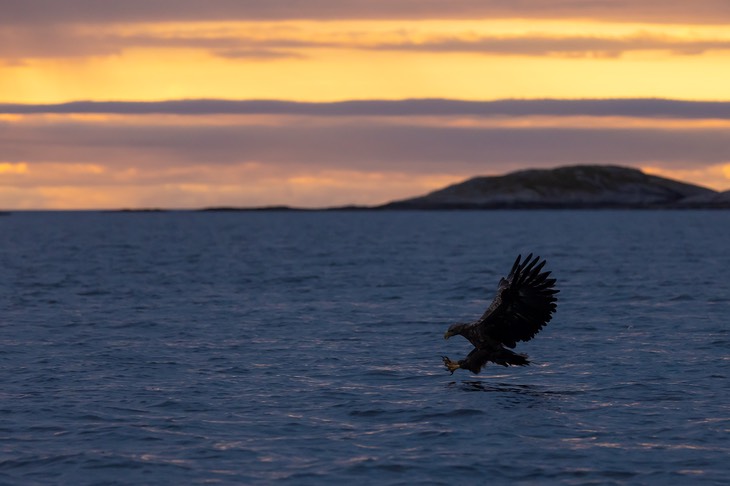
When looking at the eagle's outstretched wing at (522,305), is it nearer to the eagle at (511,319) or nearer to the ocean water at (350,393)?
the eagle at (511,319)

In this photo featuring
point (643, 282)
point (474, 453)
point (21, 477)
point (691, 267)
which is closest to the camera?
point (21, 477)

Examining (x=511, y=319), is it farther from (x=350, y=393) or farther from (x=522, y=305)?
(x=350, y=393)

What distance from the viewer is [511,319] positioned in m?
19.0

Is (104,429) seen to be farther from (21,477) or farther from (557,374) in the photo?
(557,374)

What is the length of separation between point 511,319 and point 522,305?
351mm

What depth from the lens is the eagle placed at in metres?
18.7

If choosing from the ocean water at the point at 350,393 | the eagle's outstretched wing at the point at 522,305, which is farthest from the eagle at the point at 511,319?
the ocean water at the point at 350,393

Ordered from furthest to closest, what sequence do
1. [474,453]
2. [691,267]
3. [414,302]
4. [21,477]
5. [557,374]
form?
[691,267], [414,302], [557,374], [474,453], [21,477]

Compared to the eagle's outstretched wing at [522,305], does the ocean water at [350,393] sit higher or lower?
lower

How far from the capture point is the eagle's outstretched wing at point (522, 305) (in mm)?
18656

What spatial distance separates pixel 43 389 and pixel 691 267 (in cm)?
3985

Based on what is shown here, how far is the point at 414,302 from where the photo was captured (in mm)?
35250

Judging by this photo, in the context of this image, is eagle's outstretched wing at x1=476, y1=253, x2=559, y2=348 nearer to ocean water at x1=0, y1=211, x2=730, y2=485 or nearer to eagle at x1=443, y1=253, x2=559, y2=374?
eagle at x1=443, y1=253, x2=559, y2=374

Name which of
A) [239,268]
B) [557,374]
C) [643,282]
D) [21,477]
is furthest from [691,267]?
[21,477]
